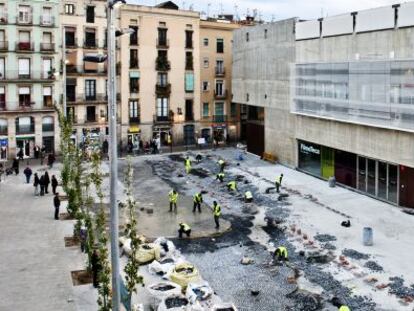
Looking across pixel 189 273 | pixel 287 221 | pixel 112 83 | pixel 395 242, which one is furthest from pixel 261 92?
pixel 112 83

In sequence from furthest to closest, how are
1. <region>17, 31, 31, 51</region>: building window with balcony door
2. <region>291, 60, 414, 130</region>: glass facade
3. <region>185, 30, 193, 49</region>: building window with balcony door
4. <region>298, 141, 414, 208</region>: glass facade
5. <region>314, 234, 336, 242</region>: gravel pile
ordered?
1. <region>185, 30, 193, 49</region>: building window with balcony door
2. <region>17, 31, 31, 51</region>: building window with balcony door
3. <region>298, 141, 414, 208</region>: glass facade
4. <region>291, 60, 414, 130</region>: glass facade
5. <region>314, 234, 336, 242</region>: gravel pile

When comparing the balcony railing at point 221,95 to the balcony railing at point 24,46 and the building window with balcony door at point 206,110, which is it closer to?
the building window with balcony door at point 206,110

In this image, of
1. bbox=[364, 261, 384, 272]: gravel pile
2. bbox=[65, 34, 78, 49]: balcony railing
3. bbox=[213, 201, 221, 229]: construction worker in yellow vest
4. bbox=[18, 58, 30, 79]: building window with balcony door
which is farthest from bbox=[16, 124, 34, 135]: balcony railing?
bbox=[364, 261, 384, 272]: gravel pile

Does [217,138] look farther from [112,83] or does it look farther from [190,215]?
[112,83]

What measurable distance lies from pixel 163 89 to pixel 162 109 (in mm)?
2249

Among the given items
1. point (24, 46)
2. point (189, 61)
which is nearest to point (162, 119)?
point (189, 61)

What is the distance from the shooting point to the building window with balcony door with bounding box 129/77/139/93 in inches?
2303

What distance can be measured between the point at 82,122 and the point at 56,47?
802 centimetres

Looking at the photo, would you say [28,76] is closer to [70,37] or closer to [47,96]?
[47,96]

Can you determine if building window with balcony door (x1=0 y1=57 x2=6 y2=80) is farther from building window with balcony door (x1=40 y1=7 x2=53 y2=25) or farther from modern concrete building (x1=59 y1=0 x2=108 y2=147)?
modern concrete building (x1=59 y1=0 x2=108 y2=147)

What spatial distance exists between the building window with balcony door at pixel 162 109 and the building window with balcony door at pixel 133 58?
468 centimetres

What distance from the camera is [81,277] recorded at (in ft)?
71.6

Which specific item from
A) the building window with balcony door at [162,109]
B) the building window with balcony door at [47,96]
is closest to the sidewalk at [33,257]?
the building window with balcony door at [47,96]

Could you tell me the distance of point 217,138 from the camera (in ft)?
203
